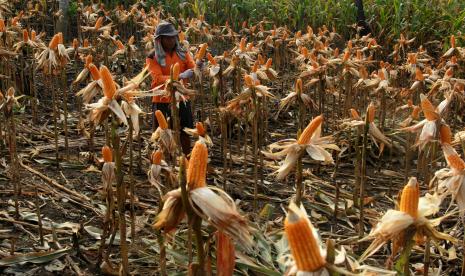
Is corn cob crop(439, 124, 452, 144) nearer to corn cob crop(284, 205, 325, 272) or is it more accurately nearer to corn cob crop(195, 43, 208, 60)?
corn cob crop(284, 205, 325, 272)

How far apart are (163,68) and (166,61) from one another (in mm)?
77

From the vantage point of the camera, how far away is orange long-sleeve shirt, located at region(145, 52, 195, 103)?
5.47 meters

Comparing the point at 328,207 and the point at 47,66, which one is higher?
the point at 47,66

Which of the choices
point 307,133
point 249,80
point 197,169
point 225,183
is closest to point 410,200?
point 197,169

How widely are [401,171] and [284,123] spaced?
2154mm

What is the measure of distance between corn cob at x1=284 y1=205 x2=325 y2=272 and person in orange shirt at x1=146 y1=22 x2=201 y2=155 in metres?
4.03

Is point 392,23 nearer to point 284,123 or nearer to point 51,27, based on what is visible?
point 284,123

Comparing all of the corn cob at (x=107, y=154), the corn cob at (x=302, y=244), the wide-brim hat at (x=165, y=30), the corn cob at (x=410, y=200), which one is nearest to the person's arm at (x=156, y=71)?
the wide-brim hat at (x=165, y=30)

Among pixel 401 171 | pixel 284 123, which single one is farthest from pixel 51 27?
pixel 401 171

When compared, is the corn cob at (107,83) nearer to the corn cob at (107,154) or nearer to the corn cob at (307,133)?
the corn cob at (107,154)

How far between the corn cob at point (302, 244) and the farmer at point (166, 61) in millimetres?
4033

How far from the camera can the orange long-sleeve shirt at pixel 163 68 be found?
18.0 ft

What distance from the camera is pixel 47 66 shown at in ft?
17.7

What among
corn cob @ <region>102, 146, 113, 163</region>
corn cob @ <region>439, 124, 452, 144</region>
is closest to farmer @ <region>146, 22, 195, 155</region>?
corn cob @ <region>102, 146, 113, 163</region>
